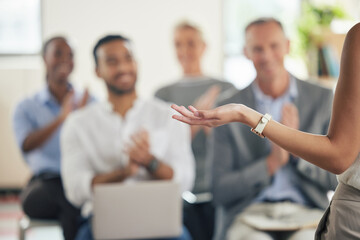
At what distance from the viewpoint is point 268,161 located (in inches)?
94.1

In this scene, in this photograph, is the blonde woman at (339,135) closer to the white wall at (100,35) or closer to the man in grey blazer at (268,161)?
the man in grey blazer at (268,161)

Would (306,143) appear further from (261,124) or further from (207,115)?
(207,115)

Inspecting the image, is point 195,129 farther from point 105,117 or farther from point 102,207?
point 102,207

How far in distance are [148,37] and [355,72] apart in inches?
178

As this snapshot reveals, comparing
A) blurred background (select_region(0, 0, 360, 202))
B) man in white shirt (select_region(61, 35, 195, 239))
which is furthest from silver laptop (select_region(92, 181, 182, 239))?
blurred background (select_region(0, 0, 360, 202))

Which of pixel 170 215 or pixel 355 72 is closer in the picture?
pixel 355 72

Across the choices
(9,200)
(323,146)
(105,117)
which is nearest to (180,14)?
(9,200)

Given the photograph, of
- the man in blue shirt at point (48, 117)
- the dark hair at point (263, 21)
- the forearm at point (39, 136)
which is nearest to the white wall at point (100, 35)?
the man in blue shirt at point (48, 117)

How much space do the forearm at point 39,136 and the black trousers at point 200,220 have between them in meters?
0.73

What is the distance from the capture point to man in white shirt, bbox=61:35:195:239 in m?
2.48

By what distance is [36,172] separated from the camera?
9.43ft

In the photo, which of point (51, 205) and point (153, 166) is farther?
point (51, 205)

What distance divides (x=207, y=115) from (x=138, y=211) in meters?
1.09

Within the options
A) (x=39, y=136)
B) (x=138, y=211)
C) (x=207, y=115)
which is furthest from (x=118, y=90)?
(x=207, y=115)
